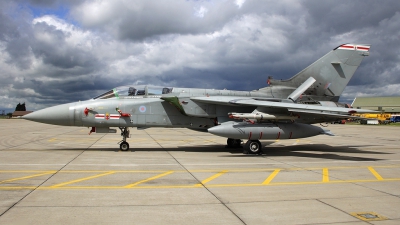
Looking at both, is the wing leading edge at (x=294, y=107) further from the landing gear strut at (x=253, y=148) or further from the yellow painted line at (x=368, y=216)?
the yellow painted line at (x=368, y=216)

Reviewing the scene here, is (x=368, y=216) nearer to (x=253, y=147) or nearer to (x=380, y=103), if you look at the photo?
(x=253, y=147)

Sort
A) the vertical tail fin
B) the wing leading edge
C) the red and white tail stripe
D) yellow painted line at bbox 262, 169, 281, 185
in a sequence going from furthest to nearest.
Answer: the red and white tail stripe < the vertical tail fin < the wing leading edge < yellow painted line at bbox 262, 169, 281, 185

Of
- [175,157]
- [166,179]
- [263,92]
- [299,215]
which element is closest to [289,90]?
[263,92]

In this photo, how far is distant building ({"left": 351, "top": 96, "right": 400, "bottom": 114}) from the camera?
100794 millimetres

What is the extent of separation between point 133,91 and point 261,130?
19.0ft

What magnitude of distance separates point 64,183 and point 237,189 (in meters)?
3.97

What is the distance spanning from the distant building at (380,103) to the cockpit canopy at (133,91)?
321 feet

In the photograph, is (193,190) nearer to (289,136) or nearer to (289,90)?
(289,136)

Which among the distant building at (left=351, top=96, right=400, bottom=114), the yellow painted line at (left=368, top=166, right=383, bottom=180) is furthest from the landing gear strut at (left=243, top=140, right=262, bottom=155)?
the distant building at (left=351, top=96, right=400, bottom=114)

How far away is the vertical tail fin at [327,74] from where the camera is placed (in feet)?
53.0

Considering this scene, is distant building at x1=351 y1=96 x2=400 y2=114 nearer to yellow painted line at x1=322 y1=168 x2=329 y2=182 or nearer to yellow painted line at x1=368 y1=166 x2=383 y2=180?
yellow painted line at x1=368 y1=166 x2=383 y2=180

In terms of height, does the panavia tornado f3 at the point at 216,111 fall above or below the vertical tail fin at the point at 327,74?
below

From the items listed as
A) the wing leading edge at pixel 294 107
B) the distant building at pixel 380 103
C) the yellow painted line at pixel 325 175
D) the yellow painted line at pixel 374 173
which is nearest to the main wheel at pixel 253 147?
the wing leading edge at pixel 294 107

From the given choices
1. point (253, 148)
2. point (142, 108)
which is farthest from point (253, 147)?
point (142, 108)
